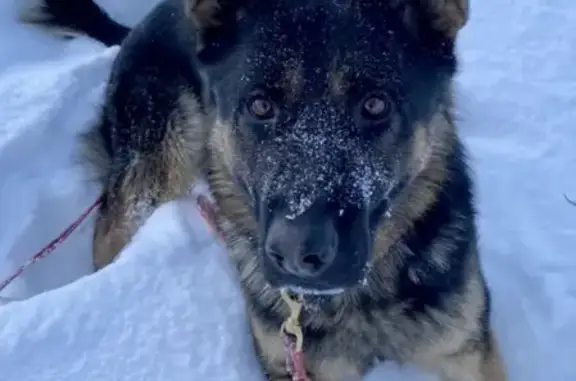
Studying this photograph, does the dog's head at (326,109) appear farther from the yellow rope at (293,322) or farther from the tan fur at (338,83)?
the yellow rope at (293,322)

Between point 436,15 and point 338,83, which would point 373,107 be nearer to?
point 338,83

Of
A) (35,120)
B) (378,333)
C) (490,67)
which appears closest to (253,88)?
(378,333)

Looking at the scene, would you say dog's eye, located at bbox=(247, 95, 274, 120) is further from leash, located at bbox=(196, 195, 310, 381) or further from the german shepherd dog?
leash, located at bbox=(196, 195, 310, 381)

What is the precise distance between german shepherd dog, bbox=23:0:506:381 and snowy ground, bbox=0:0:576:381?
178 millimetres

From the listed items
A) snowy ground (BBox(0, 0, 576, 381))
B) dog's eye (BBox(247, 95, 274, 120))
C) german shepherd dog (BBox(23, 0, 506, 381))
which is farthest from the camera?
snowy ground (BBox(0, 0, 576, 381))

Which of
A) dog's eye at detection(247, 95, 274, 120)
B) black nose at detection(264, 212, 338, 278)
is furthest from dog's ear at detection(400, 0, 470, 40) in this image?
black nose at detection(264, 212, 338, 278)

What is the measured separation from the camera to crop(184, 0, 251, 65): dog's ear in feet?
7.22

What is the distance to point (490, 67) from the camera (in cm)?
370

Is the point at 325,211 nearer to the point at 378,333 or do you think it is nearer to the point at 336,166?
the point at 336,166

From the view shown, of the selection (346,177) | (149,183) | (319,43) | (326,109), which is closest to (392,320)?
(346,177)

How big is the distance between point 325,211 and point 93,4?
6.28 feet

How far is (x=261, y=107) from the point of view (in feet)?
6.76

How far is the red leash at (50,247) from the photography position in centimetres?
284

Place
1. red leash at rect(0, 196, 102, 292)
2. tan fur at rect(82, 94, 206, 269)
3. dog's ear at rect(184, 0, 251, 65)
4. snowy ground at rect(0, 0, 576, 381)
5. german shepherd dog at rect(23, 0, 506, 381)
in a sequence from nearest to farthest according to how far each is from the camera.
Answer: german shepherd dog at rect(23, 0, 506, 381) → dog's ear at rect(184, 0, 251, 65) → snowy ground at rect(0, 0, 576, 381) → red leash at rect(0, 196, 102, 292) → tan fur at rect(82, 94, 206, 269)
